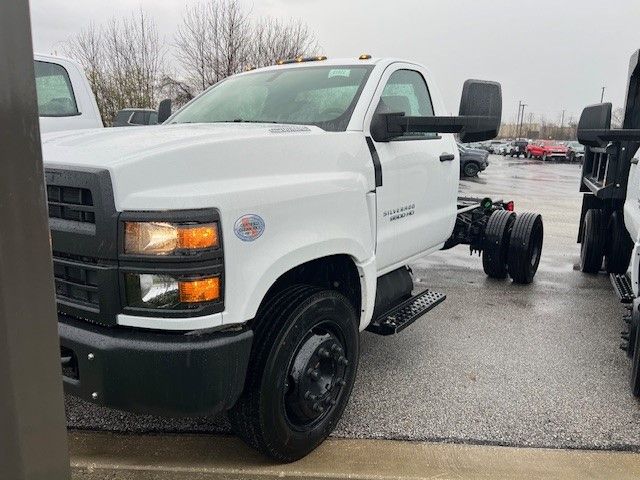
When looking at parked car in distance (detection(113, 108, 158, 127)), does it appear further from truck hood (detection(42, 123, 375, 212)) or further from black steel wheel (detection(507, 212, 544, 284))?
black steel wheel (detection(507, 212, 544, 284))

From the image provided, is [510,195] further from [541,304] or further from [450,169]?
[450,169]

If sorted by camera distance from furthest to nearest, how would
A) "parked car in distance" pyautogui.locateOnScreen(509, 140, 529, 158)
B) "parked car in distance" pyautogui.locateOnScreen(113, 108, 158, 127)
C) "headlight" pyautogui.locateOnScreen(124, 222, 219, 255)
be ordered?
"parked car in distance" pyautogui.locateOnScreen(509, 140, 529, 158), "parked car in distance" pyautogui.locateOnScreen(113, 108, 158, 127), "headlight" pyautogui.locateOnScreen(124, 222, 219, 255)

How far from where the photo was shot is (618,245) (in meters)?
6.18

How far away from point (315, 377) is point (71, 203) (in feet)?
4.45

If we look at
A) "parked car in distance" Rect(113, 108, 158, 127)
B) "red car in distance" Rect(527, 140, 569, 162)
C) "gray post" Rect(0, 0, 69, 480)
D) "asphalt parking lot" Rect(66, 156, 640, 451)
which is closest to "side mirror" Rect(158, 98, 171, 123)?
"parked car in distance" Rect(113, 108, 158, 127)

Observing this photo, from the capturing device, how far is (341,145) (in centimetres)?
305

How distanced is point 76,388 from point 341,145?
1741 mm

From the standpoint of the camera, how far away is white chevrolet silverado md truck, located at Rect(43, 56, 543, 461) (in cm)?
216

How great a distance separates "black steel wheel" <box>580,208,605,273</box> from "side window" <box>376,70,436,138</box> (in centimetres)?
320

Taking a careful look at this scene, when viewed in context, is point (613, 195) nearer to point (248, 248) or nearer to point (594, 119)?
point (594, 119)

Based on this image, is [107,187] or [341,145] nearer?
[107,187]

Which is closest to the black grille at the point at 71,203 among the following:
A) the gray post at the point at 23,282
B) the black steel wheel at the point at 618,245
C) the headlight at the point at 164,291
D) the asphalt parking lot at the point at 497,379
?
the headlight at the point at 164,291

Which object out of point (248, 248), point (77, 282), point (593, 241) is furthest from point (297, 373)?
point (593, 241)

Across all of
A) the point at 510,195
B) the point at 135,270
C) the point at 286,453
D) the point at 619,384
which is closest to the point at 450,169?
the point at 619,384
